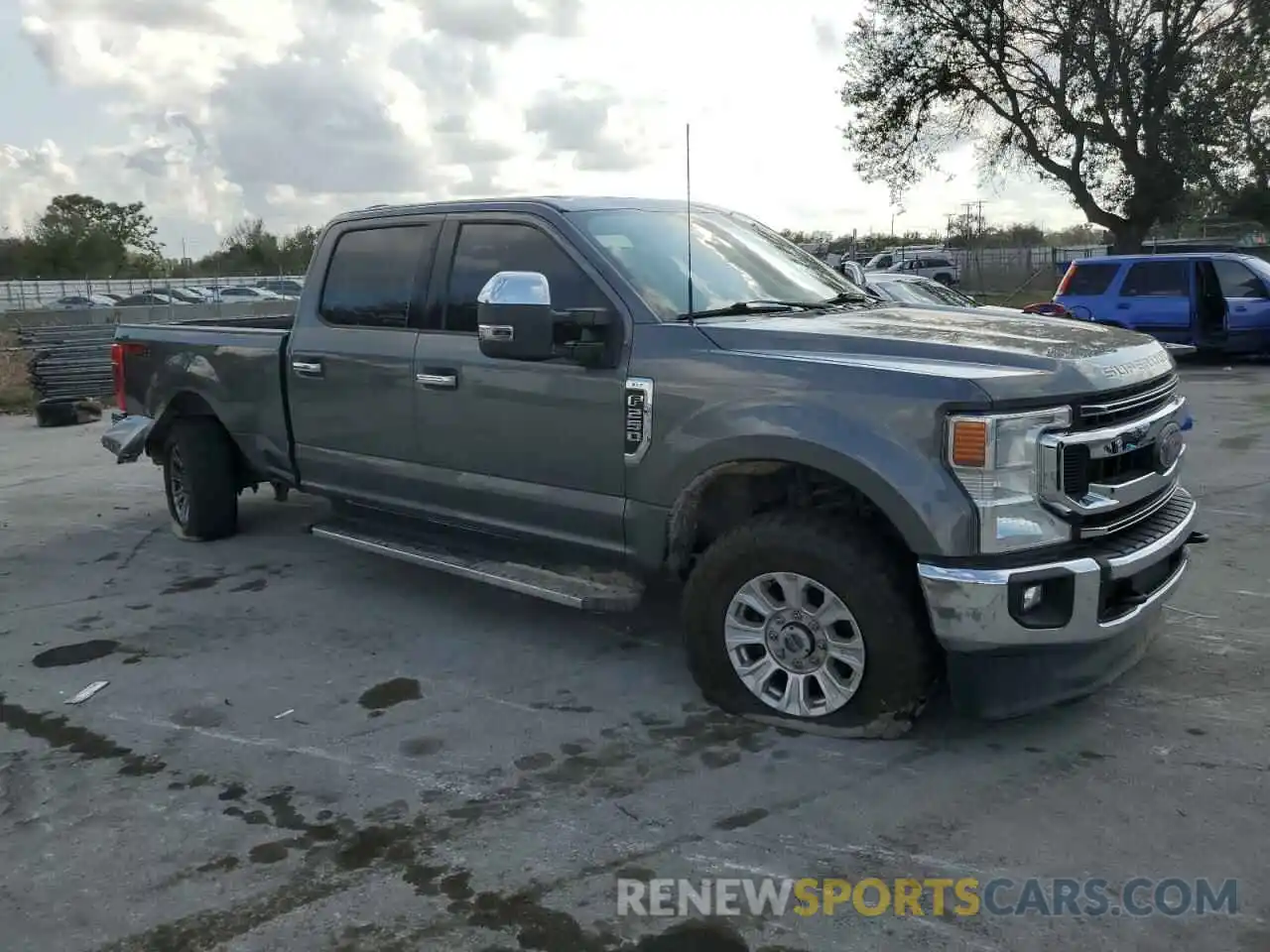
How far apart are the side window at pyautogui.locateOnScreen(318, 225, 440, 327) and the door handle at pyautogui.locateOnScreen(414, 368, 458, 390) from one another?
14.8 inches

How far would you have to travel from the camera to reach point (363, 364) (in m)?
5.55

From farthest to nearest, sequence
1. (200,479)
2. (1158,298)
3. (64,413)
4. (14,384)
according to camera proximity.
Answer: (14,384), (1158,298), (64,413), (200,479)

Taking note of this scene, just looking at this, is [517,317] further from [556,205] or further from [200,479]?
[200,479]

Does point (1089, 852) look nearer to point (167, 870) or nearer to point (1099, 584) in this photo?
point (1099, 584)

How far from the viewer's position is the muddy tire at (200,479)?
682 centimetres

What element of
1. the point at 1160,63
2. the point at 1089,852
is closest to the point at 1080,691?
the point at 1089,852

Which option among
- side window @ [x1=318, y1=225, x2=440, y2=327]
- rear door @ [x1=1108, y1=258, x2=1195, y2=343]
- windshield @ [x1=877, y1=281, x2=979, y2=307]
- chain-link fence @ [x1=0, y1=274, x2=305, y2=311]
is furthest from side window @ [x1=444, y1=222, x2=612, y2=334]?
chain-link fence @ [x1=0, y1=274, x2=305, y2=311]

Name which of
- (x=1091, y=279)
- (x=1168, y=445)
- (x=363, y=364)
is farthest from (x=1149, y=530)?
(x=1091, y=279)

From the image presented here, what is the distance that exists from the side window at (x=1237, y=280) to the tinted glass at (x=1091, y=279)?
1.41m

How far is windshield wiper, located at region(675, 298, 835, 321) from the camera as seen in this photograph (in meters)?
4.56

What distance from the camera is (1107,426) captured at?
3770 millimetres

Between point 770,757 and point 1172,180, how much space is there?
2858 centimetres

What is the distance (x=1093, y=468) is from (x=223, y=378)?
190 inches

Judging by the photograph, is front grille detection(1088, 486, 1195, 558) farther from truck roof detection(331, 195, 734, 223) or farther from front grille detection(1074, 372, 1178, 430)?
truck roof detection(331, 195, 734, 223)
